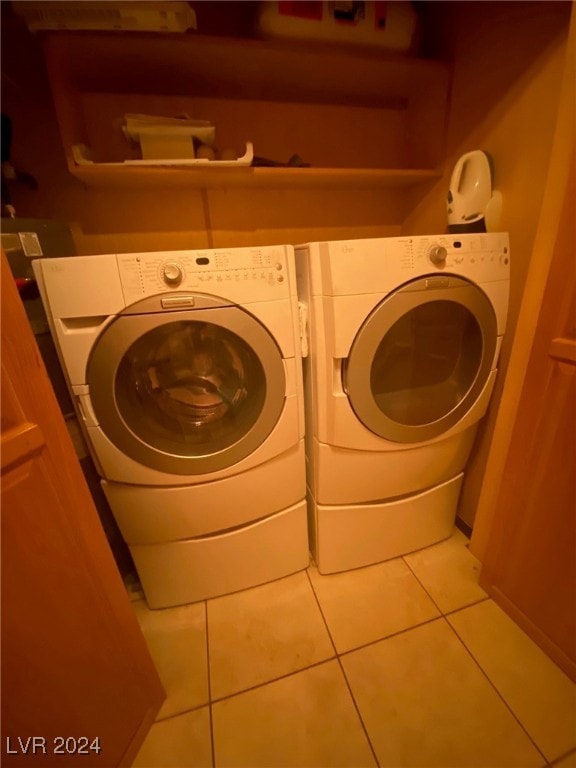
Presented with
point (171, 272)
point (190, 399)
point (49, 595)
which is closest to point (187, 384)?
point (190, 399)

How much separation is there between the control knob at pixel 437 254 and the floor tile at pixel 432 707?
1.09m

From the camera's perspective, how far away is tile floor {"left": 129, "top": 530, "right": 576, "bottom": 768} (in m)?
0.75

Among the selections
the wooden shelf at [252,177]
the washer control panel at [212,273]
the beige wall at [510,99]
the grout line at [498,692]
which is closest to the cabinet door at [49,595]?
the washer control panel at [212,273]

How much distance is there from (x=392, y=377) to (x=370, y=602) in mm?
779

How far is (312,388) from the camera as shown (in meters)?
0.87

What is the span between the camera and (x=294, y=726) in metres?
0.79

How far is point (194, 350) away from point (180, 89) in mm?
992

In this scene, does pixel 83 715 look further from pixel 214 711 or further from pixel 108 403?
pixel 108 403

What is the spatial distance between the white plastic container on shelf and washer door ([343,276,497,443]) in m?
0.80

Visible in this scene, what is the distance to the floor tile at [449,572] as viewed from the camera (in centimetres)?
105

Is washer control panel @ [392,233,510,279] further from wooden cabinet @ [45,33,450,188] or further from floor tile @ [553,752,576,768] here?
floor tile @ [553,752,576,768]

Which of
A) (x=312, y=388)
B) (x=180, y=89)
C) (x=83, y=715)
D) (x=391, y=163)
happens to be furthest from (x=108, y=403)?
(x=391, y=163)

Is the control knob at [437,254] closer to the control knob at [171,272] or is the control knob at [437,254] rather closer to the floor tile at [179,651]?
the control knob at [171,272]

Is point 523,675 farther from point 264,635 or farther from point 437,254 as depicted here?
point 437,254
